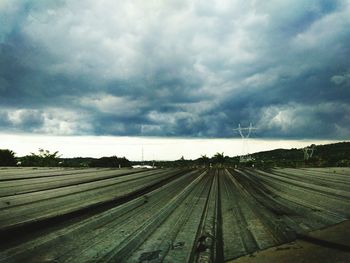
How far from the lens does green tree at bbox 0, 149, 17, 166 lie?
47.3 m

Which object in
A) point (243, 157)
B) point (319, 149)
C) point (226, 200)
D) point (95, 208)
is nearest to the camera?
point (95, 208)

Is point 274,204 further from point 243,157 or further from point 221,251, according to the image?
point 243,157

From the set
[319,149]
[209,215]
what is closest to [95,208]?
[209,215]

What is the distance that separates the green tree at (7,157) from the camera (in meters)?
47.3

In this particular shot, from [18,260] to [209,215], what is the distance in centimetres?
237

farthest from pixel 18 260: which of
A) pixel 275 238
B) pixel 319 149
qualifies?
pixel 319 149

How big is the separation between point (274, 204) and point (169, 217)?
2023 millimetres

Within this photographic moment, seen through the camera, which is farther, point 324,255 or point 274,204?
point 274,204

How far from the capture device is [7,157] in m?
48.2

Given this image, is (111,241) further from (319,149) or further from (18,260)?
(319,149)

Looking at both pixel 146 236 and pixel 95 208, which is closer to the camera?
pixel 146 236

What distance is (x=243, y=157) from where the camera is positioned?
80250mm

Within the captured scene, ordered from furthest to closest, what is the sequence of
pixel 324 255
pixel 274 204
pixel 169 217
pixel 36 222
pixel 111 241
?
pixel 274 204, pixel 169 217, pixel 36 222, pixel 111 241, pixel 324 255

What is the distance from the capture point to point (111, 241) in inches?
115
